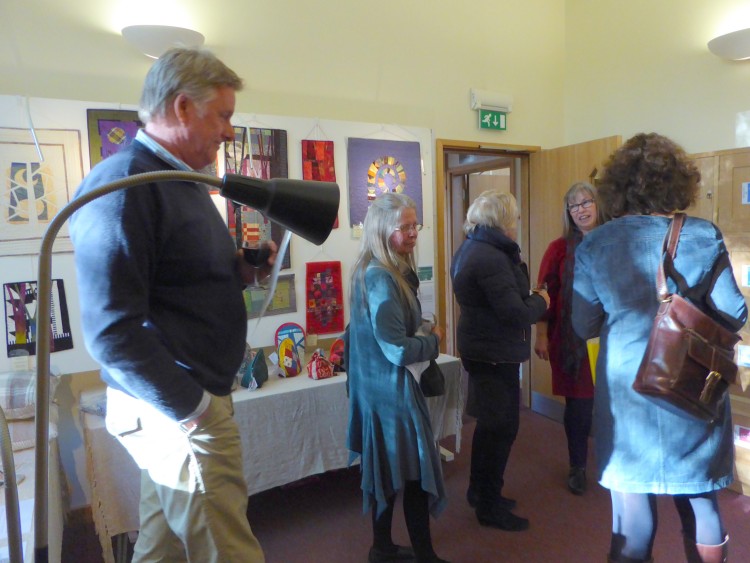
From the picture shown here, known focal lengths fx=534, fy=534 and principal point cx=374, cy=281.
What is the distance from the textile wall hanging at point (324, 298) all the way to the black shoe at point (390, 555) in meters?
1.31

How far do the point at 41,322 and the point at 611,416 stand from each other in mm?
1318

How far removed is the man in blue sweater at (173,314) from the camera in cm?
96

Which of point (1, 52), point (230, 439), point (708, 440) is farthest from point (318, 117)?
point (708, 440)

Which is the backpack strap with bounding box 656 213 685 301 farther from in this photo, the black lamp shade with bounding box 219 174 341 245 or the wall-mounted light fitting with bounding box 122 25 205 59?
the wall-mounted light fitting with bounding box 122 25 205 59

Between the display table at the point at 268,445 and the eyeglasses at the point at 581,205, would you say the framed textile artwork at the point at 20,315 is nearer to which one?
the display table at the point at 268,445

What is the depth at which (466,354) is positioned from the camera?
7.25 ft

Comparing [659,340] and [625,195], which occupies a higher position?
[625,195]

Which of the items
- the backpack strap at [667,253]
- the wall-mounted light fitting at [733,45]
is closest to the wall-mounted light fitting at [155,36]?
the backpack strap at [667,253]

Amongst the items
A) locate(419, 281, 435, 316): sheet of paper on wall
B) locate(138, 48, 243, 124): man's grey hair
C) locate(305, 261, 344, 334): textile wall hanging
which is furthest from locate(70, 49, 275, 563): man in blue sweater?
locate(419, 281, 435, 316): sheet of paper on wall

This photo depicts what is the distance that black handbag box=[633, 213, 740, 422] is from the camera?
4.10 feet

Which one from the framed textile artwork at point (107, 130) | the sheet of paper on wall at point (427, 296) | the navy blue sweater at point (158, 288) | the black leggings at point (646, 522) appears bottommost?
the black leggings at point (646, 522)

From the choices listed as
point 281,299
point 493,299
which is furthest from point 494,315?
point 281,299

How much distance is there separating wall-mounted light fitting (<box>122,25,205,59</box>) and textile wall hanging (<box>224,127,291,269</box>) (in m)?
0.47

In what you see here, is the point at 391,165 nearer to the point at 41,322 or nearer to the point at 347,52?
the point at 347,52
